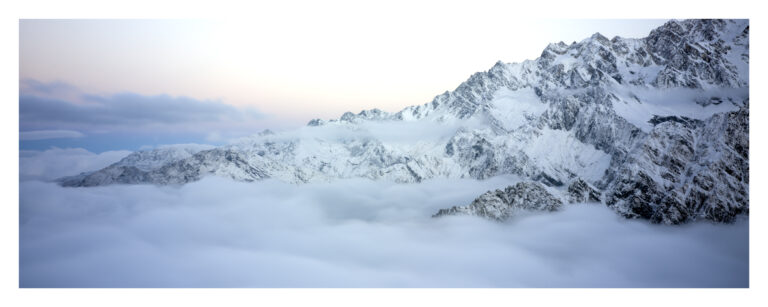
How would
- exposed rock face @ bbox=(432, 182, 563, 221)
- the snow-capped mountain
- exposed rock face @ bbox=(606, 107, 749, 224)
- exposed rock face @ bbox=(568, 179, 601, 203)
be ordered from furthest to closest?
exposed rock face @ bbox=(432, 182, 563, 221)
exposed rock face @ bbox=(568, 179, 601, 203)
the snow-capped mountain
exposed rock face @ bbox=(606, 107, 749, 224)

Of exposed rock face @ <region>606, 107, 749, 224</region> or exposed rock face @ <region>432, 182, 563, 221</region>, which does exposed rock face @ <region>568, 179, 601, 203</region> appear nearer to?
exposed rock face @ <region>606, 107, 749, 224</region>

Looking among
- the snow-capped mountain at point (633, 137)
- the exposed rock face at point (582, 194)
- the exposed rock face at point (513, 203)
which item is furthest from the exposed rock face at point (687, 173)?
the exposed rock face at point (513, 203)

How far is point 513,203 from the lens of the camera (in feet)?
312

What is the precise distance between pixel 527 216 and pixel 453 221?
1780 cm

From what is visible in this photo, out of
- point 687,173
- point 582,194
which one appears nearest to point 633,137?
point 582,194

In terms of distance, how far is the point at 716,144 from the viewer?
72.1 meters

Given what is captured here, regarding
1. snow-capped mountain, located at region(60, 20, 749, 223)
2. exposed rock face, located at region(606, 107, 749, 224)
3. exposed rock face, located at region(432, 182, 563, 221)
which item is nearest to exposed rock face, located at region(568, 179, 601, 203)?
snow-capped mountain, located at region(60, 20, 749, 223)

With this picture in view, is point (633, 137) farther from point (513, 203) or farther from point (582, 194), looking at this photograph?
point (513, 203)

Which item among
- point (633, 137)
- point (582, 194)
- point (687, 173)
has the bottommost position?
point (582, 194)

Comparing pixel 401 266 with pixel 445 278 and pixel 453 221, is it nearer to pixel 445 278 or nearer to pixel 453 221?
pixel 445 278

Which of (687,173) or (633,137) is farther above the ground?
(633,137)

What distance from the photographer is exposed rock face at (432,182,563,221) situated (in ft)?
300

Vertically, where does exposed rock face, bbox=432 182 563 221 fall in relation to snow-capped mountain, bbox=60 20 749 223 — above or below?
below

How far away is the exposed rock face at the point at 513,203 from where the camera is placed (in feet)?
300
